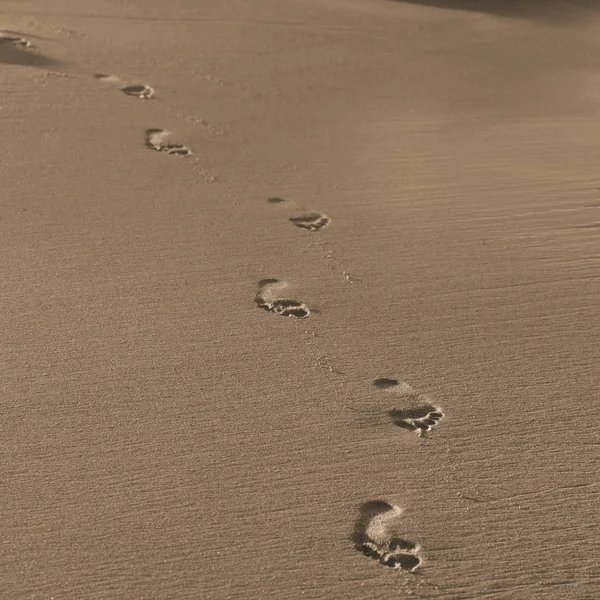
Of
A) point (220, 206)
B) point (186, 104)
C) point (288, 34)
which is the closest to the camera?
point (220, 206)

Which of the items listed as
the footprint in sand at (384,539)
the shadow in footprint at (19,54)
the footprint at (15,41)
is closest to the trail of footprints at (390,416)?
the footprint in sand at (384,539)

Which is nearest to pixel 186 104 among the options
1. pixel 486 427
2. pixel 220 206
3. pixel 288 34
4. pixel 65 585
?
pixel 220 206

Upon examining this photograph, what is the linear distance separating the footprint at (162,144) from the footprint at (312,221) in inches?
37.8

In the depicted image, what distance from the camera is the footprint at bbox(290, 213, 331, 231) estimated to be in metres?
4.15

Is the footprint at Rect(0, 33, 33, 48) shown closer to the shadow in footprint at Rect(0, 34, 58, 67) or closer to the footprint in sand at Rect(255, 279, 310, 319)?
the shadow in footprint at Rect(0, 34, 58, 67)

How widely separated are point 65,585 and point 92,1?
6.53 m

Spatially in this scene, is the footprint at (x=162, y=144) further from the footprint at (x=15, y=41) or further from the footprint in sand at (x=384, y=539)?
the footprint in sand at (x=384, y=539)

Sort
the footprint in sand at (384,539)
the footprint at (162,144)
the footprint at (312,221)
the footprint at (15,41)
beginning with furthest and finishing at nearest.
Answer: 1. the footprint at (15,41)
2. the footprint at (162,144)
3. the footprint at (312,221)
4. the footprint in sand at (384,539)

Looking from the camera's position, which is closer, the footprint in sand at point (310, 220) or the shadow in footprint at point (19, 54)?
the footprint in sand at point (310, 220)

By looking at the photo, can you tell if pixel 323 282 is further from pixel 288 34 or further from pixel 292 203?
pixel 288 34

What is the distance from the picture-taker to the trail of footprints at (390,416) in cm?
232

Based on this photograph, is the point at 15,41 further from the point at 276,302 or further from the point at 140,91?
the point at 276,302

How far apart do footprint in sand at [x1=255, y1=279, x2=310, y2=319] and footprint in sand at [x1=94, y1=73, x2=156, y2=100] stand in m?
2.50

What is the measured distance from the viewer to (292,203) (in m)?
4.38
